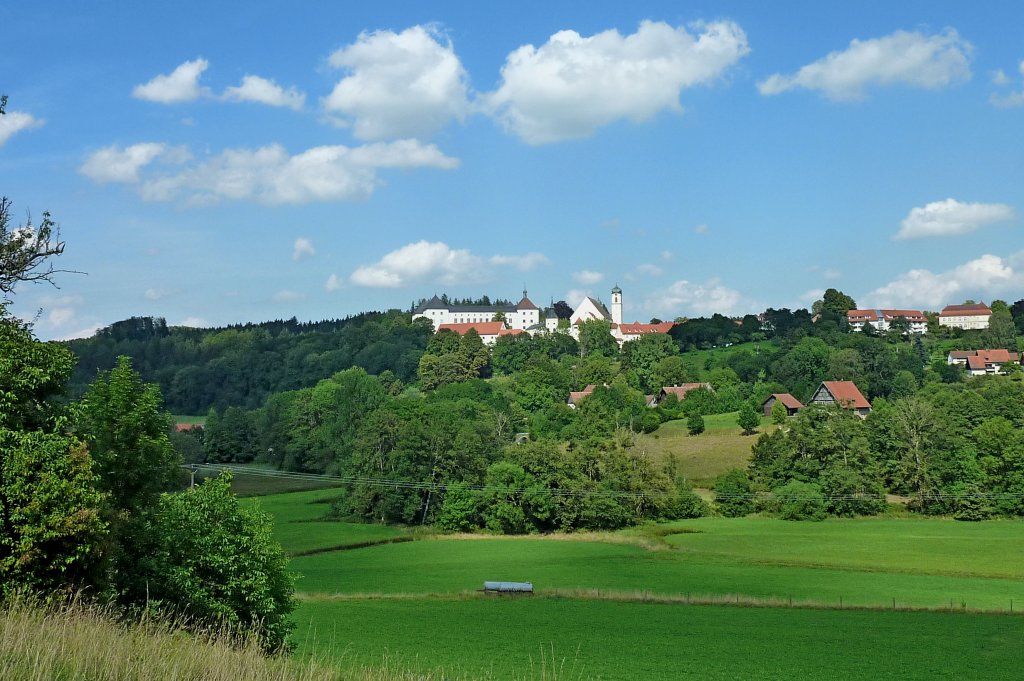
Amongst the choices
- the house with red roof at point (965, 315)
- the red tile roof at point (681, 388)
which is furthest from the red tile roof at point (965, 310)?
the red tile roof at point (681, 388)

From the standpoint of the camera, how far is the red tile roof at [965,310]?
7237 inches

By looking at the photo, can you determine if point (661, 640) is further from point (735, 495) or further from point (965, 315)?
point (965, 315)

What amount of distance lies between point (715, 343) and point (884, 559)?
12624cm

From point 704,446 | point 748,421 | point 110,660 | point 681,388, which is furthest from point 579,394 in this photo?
point 110,660

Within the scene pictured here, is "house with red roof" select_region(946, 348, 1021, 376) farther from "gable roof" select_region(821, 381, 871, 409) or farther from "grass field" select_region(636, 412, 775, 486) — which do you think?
"grass field" select_region(636, 412, 775, 486)

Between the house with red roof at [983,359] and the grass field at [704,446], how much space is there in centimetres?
4663

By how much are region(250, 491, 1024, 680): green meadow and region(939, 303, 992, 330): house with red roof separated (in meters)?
135

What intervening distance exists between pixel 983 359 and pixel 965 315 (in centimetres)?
6172

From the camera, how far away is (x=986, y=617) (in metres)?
33.2

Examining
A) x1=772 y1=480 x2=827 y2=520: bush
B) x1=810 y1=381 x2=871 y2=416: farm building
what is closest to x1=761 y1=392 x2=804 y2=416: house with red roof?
x1=810 y1=381 x2=871 y2=416: farm building

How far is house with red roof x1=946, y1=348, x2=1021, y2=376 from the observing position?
128125 millimetres

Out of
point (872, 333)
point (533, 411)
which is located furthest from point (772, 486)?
point (872, 333)

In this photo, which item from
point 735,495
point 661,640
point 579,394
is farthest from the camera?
point 579,394

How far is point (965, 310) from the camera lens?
18625 cm
